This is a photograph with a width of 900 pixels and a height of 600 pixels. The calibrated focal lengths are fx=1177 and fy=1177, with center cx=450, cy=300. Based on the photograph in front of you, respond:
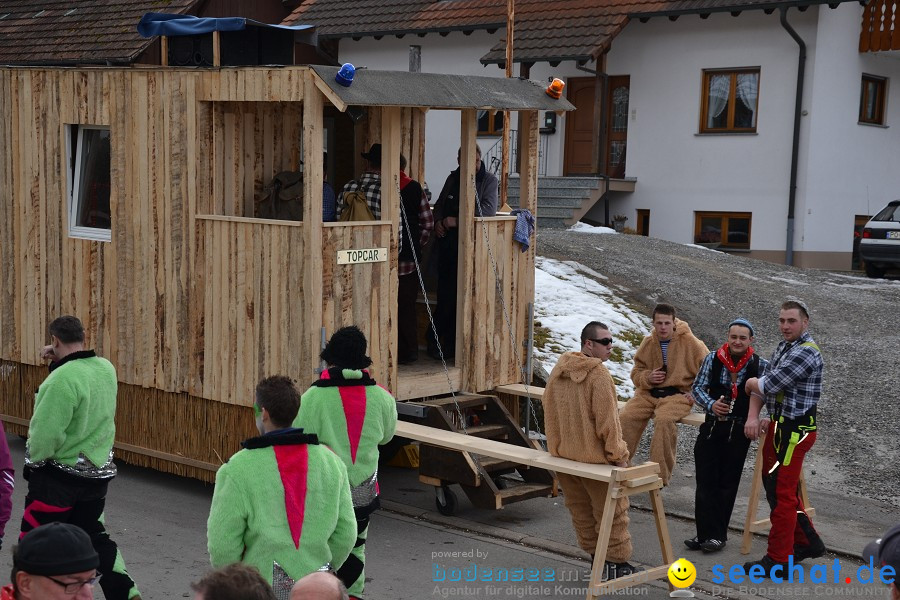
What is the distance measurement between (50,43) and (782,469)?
866 inches

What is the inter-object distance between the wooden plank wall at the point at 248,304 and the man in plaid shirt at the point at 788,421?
319 centimetres

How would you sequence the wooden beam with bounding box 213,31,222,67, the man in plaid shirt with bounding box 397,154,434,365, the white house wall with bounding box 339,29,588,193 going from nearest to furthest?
1. the wooden beam with bounding box 213,31,222,67
2. the man in plaid shirt with bounding box 397,154,434,365
3. the white house wall with bounding box 339,29,588,193

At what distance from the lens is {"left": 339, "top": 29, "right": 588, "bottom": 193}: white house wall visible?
25625 mm

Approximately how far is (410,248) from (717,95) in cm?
1533

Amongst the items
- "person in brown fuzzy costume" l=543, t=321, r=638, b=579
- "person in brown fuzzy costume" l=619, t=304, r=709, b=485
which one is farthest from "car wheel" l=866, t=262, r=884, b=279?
"person in brown fuzzy costume" l=543, t=321, r=638, b=579

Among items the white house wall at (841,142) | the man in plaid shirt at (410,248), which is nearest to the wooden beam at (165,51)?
the man in plaid shirt at (410,248)

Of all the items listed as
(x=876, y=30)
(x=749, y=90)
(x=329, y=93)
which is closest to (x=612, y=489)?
(x=329, y=93)

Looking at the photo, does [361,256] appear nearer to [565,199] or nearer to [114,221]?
[114,221]

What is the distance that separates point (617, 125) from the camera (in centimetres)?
2522

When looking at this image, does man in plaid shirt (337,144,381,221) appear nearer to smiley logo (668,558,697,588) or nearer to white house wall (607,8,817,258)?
smiley logo (668,558,697,588)

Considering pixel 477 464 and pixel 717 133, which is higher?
pixel 717 133

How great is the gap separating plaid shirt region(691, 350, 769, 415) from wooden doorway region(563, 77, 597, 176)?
17.9m

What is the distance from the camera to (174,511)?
8.61m

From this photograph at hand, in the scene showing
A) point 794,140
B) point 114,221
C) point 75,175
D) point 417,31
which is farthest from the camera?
point 417,31
